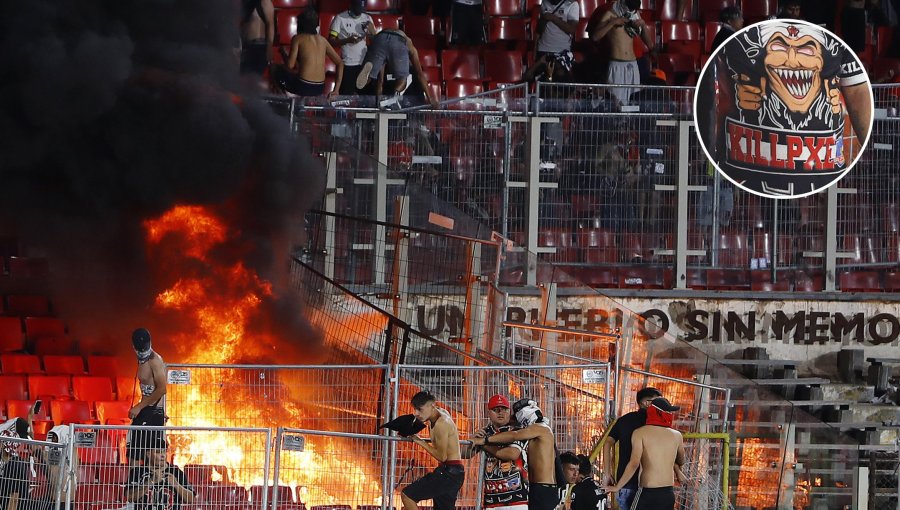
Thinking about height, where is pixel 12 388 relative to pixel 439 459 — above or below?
above

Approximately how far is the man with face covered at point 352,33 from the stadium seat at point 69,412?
5.46 metres

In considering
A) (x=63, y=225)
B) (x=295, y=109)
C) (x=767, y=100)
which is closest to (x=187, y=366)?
(x=295, y=109)

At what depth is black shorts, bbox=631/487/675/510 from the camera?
35.6 feet

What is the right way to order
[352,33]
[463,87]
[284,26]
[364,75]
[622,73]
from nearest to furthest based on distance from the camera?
[364,75] → [622,73] → [352,33] → [463,87] → [284,26]

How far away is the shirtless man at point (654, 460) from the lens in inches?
Answer: 427

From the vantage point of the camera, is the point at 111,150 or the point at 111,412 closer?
the point at 111,412

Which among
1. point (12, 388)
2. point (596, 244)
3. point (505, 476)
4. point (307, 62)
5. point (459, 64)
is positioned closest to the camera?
point (505, 476)

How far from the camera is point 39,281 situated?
16953 millimetres

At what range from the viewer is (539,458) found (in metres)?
10.4

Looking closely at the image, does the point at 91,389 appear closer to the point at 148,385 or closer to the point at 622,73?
the point at 148,385

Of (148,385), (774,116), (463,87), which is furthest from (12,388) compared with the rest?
(774,116)

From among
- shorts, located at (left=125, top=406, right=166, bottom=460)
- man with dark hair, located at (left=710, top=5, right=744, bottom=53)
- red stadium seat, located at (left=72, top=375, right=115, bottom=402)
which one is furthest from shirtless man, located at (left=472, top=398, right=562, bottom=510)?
man with dark hair, located at (left=710, top=5, right=744, bottom=53)

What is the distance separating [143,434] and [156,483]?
1.27 feet

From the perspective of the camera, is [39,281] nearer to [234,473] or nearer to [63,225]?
[63,225]
